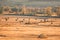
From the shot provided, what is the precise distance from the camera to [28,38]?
32469mm

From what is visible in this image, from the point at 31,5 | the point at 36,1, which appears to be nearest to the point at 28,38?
the point at 31,5

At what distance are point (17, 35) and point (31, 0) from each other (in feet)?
323

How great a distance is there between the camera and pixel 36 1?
13000 centimetres

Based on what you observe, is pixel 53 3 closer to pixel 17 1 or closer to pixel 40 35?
pixel 17 1

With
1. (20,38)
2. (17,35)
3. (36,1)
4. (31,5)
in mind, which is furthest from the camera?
(36,1)

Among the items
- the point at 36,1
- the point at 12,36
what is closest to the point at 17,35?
the point at 12,36

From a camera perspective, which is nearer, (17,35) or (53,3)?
(17,35)

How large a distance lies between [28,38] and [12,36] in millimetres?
2719

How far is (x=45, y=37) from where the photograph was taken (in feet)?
110

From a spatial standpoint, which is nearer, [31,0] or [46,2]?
[46,2]

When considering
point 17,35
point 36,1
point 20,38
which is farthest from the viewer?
point 36,1

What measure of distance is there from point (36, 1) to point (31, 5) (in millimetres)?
13018

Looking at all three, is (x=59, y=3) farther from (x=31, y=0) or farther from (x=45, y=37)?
(x=45, y=37)

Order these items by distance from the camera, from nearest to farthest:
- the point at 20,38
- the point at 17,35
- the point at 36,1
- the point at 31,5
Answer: the point at 20,38 → the point at 17,35 → the point at 31,5 → the point at 36,1
